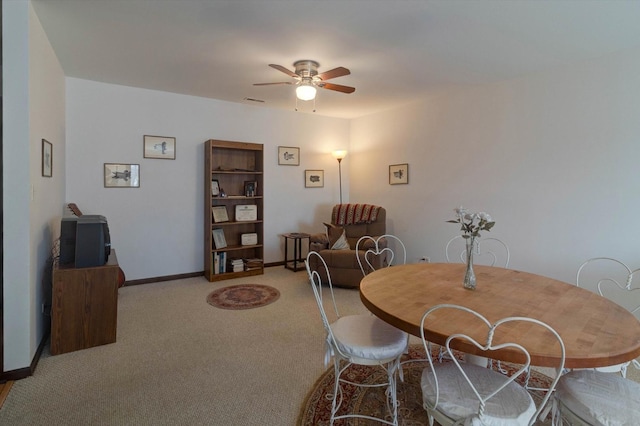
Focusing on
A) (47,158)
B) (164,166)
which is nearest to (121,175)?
(164,166)

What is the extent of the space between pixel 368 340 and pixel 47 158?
2945 mm

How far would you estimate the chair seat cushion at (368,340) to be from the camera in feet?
5.59

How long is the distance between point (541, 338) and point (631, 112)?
2777mm

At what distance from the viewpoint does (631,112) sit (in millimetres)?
2871

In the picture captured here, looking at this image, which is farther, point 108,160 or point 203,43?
point 108,160

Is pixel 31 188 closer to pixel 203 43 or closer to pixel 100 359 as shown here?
pixel 100 359

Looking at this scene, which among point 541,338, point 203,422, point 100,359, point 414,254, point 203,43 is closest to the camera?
point 541,338

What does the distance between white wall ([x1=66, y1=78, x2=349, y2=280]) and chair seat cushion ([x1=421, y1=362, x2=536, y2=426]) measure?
395cm

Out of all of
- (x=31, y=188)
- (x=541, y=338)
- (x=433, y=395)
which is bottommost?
(x=433, y=395)

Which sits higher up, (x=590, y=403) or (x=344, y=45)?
(x=344, y=45)

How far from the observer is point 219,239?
4.64 metres

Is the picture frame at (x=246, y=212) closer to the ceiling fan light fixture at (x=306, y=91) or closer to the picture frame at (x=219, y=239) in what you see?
the picture frame at (x=219, y=239)

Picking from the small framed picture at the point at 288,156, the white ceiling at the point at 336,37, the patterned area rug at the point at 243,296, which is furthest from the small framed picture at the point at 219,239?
the white ceiling at the point at 336,37

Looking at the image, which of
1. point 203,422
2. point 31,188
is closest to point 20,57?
point 31,188
